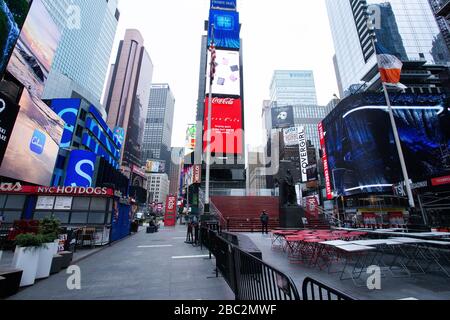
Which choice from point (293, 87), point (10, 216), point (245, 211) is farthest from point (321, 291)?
point (293, 87)

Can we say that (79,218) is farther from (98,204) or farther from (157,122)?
(157,122)

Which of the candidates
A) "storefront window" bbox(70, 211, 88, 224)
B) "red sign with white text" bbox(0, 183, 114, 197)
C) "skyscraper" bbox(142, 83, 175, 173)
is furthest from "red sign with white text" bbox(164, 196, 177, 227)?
"skyscraper" bbox(142, 83, 175, 173)

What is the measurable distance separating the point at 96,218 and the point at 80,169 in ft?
91.6

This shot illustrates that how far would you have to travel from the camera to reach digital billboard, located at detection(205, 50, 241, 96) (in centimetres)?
3203

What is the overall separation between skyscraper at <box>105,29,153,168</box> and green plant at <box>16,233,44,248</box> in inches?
4323

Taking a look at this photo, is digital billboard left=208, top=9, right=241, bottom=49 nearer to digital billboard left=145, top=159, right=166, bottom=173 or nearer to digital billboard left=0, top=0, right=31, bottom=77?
digital billboard left=0, top=0, right=31, bottom=77

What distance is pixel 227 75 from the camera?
3262cm

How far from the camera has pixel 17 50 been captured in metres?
11.2

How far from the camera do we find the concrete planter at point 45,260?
550cm

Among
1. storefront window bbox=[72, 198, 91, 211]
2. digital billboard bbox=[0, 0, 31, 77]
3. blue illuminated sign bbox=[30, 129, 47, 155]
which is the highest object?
digital billboard bbox=[0, 0, 31, 77]

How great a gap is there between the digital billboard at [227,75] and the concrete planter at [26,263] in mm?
30000

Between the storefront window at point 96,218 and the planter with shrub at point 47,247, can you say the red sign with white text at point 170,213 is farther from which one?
the planter with shrub at point 47,247
